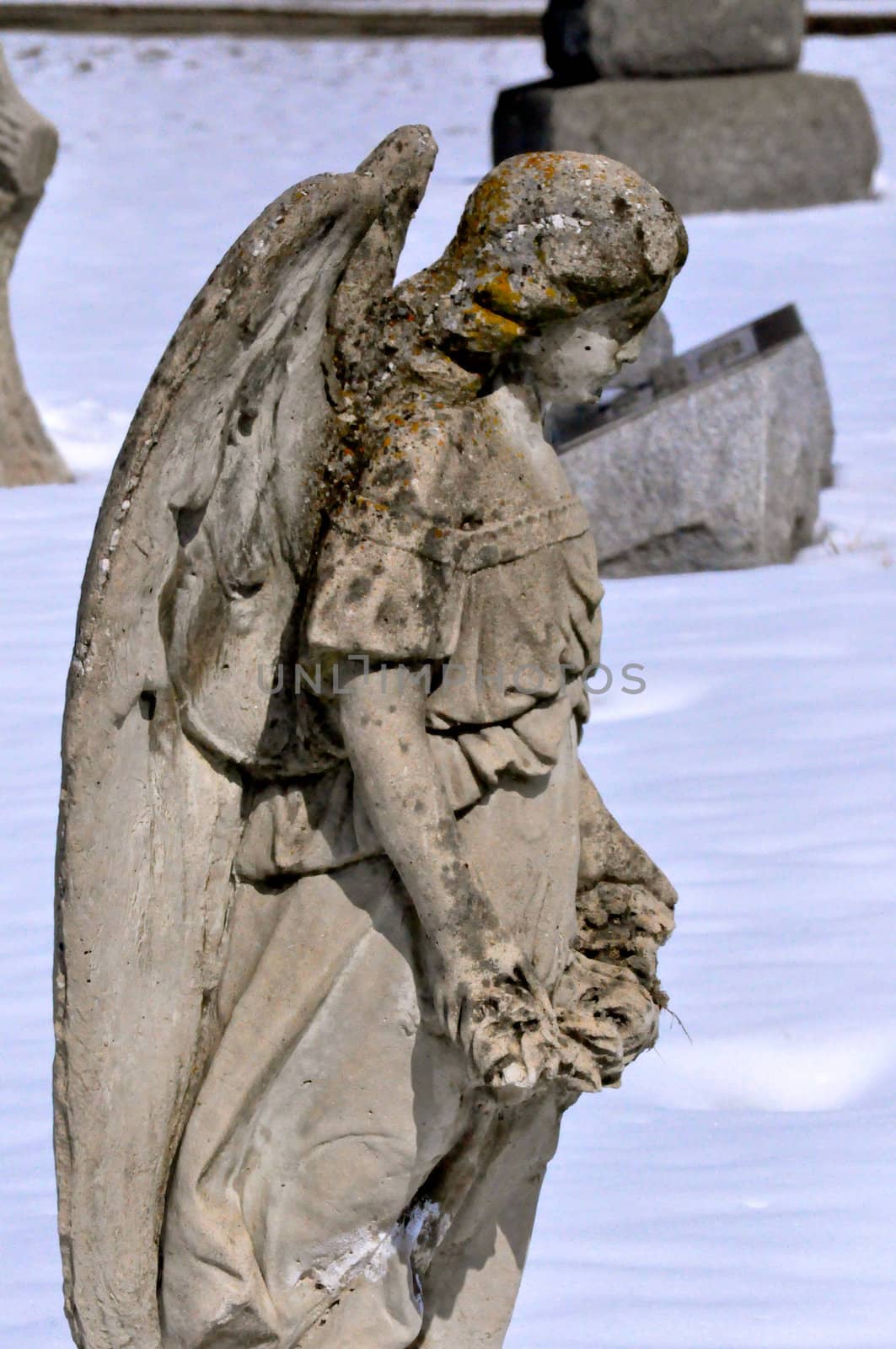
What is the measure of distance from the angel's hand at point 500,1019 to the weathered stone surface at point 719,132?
29.5 ft

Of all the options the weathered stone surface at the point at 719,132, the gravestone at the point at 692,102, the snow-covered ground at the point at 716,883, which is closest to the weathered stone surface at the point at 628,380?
the snow-covered ground at the point at 716,883

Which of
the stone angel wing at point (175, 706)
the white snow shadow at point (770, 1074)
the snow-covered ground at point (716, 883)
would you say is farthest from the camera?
the white snow shadow at point (770, 1074)

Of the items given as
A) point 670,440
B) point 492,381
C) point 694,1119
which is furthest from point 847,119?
point 492,381

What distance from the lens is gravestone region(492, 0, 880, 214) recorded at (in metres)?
11.2

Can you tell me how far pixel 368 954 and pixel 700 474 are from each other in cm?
488

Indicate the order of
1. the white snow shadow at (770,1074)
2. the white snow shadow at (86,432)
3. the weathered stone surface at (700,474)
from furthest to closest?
the white snow shadow at (86,432) < the weathered stone surface at (700,474) < the white snow shadow at (770,1074)

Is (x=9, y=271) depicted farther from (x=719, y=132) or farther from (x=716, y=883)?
(x=719, y=132)

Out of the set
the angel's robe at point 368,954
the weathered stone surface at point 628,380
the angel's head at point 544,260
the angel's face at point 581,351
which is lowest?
the weathered stone surface at point 628,380

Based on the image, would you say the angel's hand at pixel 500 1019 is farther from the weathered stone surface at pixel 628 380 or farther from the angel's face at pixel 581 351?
the weathered stone surface at pixel 628 380

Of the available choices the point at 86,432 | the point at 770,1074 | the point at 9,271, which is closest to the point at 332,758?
the point at 770,1074

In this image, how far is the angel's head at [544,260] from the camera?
2.37 meters

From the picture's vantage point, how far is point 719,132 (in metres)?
11.6

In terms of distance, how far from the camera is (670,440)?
7172mm

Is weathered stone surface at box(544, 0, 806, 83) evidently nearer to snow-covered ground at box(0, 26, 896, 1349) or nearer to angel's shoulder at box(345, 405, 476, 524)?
snow-covered ground at box(0, 26, 896, 1349)
